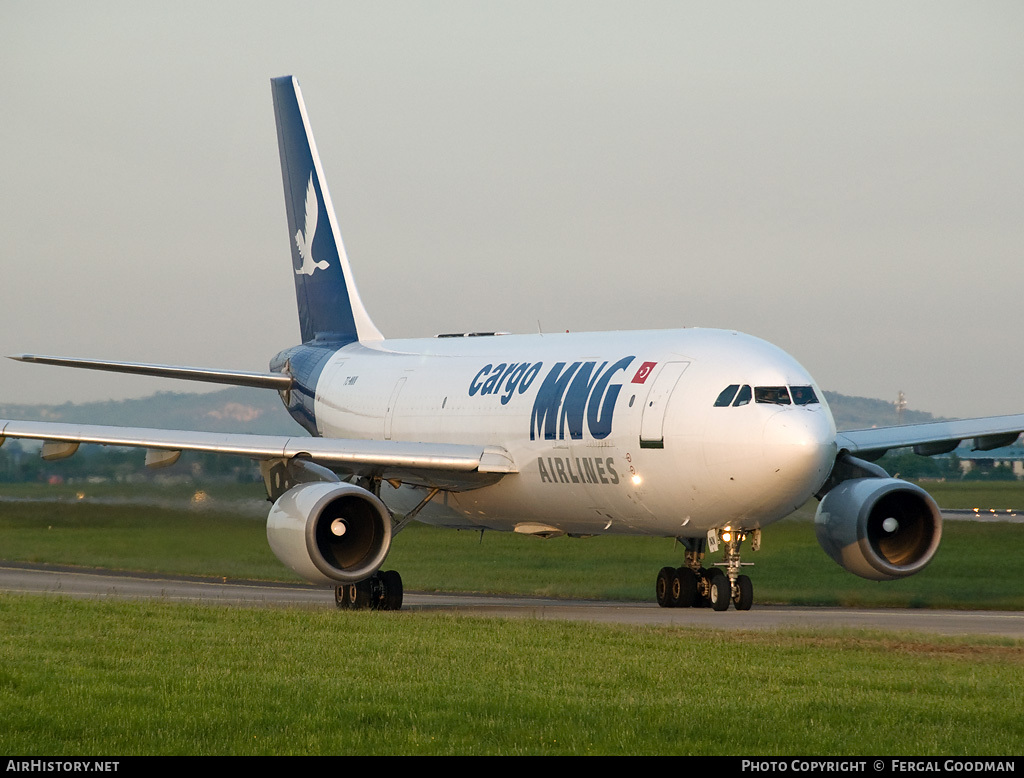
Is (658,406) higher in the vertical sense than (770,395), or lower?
lower

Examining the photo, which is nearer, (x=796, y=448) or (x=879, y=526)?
(x=796, y=448)

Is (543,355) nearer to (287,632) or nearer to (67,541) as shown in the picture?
(287,632)

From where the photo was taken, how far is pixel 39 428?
22.2 meters

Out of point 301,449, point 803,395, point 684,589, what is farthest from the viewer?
point 684,589

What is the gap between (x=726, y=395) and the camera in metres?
19.6

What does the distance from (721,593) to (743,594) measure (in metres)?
0.35

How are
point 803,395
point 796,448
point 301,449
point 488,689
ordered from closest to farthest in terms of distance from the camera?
point 488,689
point 796,448
point 803,395
point 301,449

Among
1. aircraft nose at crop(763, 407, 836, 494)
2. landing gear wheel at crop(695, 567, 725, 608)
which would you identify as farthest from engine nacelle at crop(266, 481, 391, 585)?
aircraft nose at crop(763, 407, 836, 494)

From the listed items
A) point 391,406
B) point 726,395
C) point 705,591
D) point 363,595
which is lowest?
point 363,595

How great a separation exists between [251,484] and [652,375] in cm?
1149

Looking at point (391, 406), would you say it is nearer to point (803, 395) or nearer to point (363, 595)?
point (363, 595)

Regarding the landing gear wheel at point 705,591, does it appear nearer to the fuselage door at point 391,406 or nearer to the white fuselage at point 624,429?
the white fuselage at point 624,429

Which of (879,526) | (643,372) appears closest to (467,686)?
(643,372)

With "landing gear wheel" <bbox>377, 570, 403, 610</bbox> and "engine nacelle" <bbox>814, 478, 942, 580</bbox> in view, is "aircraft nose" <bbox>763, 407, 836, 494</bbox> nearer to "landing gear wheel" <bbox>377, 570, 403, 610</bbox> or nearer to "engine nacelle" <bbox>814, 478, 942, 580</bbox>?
"engine nacelle" <bbox>814, 478, 942, 580</bbox>
